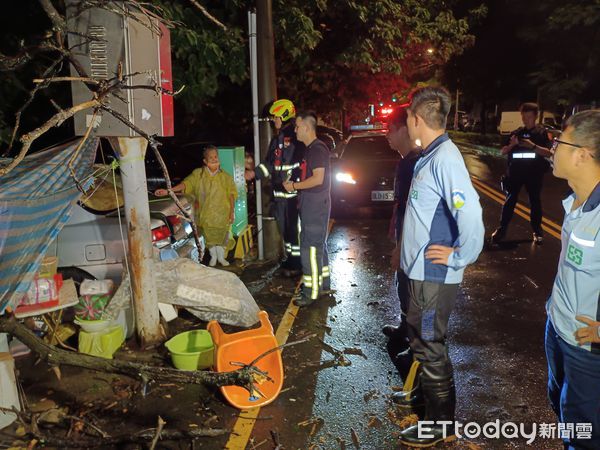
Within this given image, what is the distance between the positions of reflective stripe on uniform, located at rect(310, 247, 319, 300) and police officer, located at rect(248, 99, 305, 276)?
851mm

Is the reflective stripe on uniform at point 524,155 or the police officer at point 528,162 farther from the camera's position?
the reflective stripe on uniform at point 524,155

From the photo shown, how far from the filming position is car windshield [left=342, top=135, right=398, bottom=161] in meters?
10.9

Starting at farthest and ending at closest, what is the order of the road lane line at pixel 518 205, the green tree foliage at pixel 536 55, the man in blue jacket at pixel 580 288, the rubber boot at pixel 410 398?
the green tree foliage at pixel 536 55 → the road lane line at pixel 518 205 → the rubber boot at pixel 410 398 → the man in blue jacket at pixel 580 288

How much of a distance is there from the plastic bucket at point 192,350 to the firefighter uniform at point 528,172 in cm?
587

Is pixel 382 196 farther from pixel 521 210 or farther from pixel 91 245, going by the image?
pixel 91 245

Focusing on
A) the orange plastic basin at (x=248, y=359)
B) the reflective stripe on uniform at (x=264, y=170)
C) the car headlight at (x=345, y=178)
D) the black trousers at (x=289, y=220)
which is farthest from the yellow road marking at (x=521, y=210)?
the orange plastic basin at (x=248, y=359)

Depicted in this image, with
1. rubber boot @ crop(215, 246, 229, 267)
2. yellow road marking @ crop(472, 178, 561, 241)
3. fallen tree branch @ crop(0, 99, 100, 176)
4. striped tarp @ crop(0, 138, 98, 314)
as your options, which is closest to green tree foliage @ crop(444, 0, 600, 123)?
yellow road marking @ crop(472, 178, 561, 241)

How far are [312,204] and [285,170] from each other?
0.90 metres

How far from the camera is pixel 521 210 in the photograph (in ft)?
37.8

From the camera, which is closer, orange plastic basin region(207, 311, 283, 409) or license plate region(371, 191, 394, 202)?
orange plastic basin region(207, 311, 283, 409)

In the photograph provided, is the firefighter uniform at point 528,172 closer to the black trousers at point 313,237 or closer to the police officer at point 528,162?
the police officer at point 528,162

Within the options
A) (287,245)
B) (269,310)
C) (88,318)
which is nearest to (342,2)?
(287,245)

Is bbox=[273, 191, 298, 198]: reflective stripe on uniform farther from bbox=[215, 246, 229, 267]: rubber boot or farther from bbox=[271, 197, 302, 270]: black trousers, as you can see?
bbox=[215, 246, 229, 267]: rubber boot

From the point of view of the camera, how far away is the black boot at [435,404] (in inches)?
134
